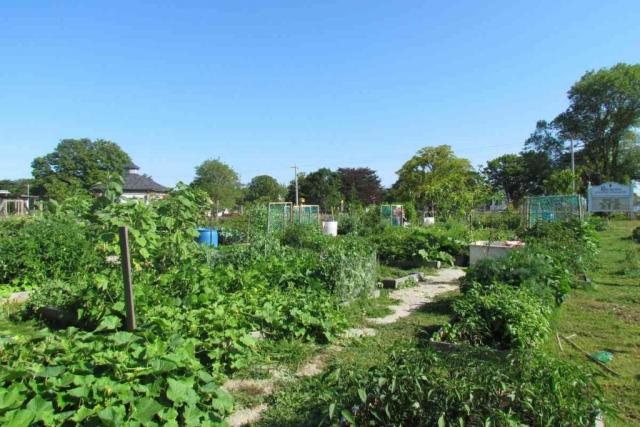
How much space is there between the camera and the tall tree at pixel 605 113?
1706 inches

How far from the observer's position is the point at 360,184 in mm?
68375

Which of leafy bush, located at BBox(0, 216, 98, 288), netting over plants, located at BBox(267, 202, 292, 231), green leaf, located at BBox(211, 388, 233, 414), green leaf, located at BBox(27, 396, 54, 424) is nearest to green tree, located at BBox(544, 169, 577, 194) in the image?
netting over plants, located at BBox(267, 202, 292, 231)

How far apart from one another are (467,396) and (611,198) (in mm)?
41153

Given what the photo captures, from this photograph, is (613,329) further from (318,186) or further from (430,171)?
(318,186)

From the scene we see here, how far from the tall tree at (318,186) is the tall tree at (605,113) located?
30683mm

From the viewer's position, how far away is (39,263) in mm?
7473

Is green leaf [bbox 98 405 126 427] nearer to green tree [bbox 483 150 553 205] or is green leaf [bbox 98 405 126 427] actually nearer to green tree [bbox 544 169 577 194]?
green tree [bbox 544 169 577 194]

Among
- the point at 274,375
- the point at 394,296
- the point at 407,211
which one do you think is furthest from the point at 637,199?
the point at 274,375

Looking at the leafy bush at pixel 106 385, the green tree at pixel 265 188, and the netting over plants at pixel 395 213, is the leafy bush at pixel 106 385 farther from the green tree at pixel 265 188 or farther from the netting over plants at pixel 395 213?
the green tree at pixel 265 188

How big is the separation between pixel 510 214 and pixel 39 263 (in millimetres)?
21573

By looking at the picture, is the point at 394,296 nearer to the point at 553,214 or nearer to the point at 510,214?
the point at 553,214

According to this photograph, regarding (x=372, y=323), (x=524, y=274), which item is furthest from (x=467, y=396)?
(x=524, y=274)

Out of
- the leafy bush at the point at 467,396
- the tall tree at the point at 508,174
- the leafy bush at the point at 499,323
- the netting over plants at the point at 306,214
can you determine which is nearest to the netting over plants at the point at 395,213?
the netting over plants at the point at 306,214

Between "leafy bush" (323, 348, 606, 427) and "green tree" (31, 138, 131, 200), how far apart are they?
65800 millimetres
